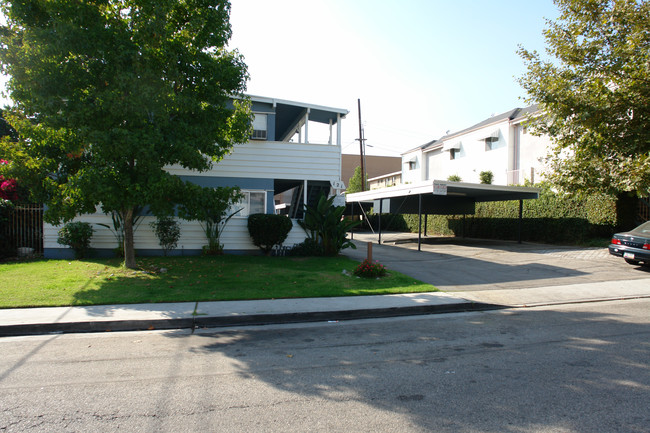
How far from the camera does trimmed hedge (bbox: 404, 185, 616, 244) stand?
17.3m

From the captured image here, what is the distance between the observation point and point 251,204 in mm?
14852

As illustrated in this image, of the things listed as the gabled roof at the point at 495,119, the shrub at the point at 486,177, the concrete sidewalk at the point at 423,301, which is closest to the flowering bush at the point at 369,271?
the concrete sidewalk at the point at 423,301

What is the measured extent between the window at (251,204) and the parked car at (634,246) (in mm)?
11622

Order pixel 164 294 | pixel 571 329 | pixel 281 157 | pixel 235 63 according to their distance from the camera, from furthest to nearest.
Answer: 1. pixel 281 157
2. pixel 235 63
3. pixel 164 294
4. pixel 571 329

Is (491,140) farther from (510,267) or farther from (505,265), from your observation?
(510,267)

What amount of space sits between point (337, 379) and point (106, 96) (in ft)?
24.7

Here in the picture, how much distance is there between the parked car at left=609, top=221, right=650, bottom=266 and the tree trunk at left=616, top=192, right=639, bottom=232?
4438 mm

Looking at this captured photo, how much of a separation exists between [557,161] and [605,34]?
13.8ft

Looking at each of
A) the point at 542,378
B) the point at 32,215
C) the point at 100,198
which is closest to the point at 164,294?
the point at 100,198

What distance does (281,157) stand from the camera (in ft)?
49.3

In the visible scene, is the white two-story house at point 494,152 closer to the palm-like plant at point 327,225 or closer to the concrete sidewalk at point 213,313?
the palm-like plant at point 327,225

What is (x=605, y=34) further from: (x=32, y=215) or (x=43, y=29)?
(x=32, y=215)

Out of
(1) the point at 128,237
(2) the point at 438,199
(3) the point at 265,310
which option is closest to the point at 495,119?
(2) the point at 438,199

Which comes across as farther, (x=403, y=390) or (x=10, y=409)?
(x=403, y=390)
